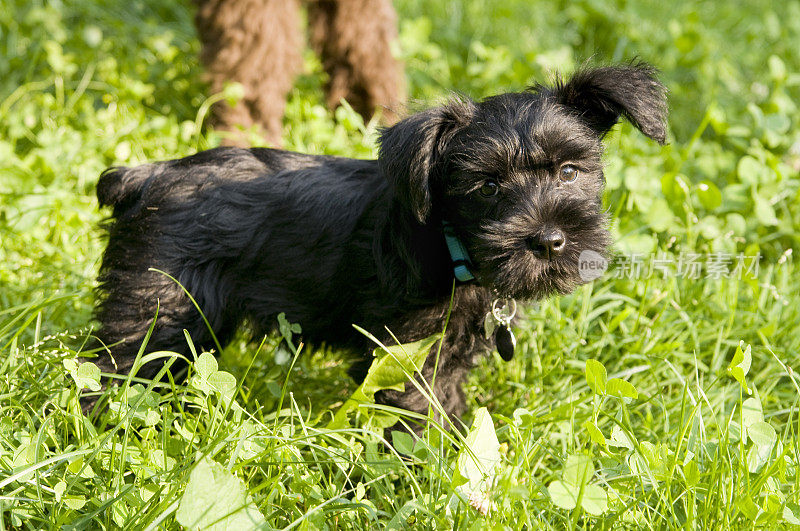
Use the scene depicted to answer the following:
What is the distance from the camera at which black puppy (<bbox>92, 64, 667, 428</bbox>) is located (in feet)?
7.88

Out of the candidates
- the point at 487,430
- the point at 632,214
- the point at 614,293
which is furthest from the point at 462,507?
the point at 632,214

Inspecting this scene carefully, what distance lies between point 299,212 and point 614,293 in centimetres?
152

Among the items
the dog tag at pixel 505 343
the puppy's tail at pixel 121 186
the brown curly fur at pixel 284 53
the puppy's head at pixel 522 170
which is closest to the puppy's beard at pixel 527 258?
the puppy's head at pixel 522 170

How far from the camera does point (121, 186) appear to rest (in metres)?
2.86

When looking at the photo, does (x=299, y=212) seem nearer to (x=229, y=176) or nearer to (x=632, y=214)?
(x=229, y=176)

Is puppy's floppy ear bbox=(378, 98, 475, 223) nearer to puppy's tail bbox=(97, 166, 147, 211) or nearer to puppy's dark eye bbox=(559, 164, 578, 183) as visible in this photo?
puppy's dark eye bbox=(559, 164, 578, 183)

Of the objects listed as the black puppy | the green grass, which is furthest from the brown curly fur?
the black puppy

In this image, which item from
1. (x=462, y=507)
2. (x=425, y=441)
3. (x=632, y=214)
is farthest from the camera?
(x=632, y=214)

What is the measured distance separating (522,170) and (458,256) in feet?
1.14

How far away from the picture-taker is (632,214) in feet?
12.4

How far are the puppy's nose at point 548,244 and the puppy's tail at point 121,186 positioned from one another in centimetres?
149

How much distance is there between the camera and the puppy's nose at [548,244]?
2291 millimetres

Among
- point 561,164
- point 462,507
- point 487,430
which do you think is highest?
point 561,164

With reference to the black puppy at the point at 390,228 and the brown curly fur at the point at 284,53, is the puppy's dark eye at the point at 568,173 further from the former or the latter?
the brown curly fur at the point at 284,53
